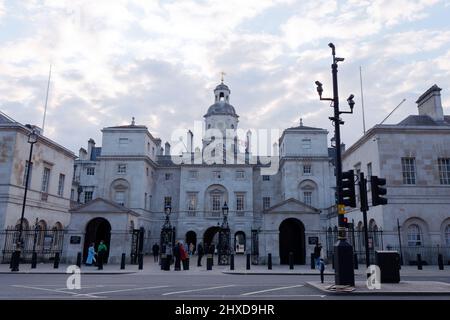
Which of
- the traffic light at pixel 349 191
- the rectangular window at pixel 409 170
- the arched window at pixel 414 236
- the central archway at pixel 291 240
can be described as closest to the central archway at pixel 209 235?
the central archway at pixel 291 240

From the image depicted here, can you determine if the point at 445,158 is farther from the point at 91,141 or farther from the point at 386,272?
the point at 91,141

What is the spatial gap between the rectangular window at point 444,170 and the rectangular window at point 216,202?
95.3 ft

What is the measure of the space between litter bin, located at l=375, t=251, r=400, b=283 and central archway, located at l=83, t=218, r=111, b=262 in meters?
19.9

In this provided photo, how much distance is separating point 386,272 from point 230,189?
3801cm

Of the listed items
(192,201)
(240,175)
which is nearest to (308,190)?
(240,175)

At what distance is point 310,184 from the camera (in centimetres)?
4756

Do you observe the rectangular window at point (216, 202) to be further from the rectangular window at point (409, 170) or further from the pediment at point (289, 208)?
the rectangular window at point (409, 170)

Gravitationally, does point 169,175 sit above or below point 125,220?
above

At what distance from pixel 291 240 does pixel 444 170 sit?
1326cm

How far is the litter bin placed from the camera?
43.4 ft

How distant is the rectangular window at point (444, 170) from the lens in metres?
28.2

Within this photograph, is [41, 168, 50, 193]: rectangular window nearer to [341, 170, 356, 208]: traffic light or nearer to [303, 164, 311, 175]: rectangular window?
[341, 170, 356, 208]: traffic light

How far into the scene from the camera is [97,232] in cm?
2794
